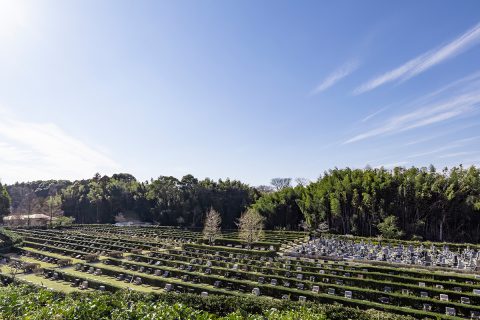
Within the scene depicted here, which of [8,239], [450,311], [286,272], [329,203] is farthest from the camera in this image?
[329,203]

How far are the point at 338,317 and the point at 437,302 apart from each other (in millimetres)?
8134

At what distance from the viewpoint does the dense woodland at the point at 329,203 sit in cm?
4709

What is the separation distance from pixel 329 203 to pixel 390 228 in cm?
1182

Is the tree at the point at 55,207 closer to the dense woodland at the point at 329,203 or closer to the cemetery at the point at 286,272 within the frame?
the dense woodland at the point at 329,203

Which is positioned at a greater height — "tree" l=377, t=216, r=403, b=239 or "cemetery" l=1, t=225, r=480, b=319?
"tree" l=377, t=216, r=403, b=239

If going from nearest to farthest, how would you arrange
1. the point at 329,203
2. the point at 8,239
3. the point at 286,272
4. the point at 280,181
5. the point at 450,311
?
1. the point at 450,311
2. the point at 286,272
3. the point at 8,239
4. the point at 329,203
5. the point at 280,181

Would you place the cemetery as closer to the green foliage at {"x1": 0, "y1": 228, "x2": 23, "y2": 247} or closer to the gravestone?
the gravestone

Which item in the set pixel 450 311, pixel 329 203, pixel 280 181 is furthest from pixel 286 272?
pixel 280 181

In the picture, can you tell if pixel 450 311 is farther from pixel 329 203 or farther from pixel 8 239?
pixel 8 239

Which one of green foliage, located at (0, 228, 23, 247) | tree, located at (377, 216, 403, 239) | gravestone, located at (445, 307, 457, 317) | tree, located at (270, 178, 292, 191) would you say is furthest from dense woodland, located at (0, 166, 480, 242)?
tree, located at (270, 178, 292, 191)

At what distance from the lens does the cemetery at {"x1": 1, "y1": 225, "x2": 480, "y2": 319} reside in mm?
19853

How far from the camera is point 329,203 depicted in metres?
55.6

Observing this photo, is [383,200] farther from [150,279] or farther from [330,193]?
[150,279]

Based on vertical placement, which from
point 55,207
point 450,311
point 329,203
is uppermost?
point 329,203
